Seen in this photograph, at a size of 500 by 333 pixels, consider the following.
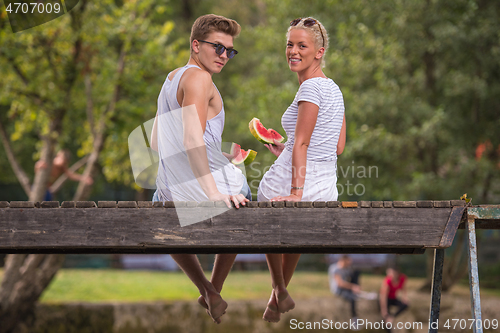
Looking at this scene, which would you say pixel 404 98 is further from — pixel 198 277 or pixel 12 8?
pixel 198 277

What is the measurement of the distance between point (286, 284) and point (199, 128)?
5.44 ft

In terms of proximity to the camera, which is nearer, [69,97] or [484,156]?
[69,97]

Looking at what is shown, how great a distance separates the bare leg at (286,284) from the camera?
12.8 ft

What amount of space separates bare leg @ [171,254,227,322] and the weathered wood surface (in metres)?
0.81

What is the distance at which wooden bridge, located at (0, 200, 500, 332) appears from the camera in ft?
9.49

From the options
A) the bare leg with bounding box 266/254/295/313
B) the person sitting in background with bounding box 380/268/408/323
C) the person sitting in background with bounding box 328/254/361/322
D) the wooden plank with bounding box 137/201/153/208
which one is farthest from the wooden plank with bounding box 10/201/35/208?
the person sitting in background with bounding box 328/254/361/322

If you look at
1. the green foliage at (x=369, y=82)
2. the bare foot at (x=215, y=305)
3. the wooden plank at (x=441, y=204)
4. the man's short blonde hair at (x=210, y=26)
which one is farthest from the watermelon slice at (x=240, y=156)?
the green foliage at (x=369, y=82)

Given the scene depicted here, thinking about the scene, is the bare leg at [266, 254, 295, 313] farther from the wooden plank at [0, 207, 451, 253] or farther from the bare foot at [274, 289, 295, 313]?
the wooden plank at [0, 207, 451, 253]

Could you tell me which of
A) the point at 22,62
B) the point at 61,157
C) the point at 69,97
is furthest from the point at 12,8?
the point at 61,157

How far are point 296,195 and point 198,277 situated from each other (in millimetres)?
1055

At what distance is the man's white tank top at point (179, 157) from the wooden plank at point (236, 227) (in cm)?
50

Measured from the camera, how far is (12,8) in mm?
9148

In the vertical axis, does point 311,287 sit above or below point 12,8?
below

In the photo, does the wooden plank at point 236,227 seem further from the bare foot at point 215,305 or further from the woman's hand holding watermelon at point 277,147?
the woman's hand holding watermelon at point 277,147
